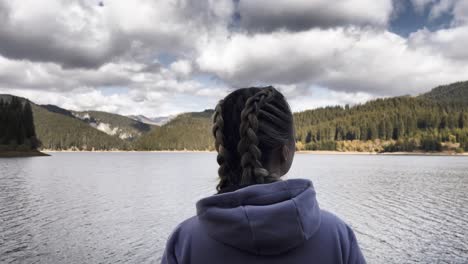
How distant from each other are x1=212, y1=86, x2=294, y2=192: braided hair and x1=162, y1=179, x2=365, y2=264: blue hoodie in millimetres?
173

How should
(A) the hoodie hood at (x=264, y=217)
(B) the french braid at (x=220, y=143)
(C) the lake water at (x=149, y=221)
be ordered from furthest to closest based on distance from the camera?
(C) the lake water at (x=149, y=221)
(B) the french braid at (x=220, y=143)
(A) the hoodie hood at (x=264, y=217)

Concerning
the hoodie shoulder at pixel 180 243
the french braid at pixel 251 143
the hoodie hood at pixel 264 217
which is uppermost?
the french braid at pixel 251 143

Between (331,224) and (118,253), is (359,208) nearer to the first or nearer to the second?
(118,253)

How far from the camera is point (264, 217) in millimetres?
2146

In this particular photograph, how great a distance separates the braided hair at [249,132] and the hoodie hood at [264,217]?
0.16 meters

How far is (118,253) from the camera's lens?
17.7 metres

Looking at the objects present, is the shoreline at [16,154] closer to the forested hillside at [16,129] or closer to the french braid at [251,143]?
the forested hillside at [16,129]

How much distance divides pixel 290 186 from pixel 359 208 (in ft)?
101

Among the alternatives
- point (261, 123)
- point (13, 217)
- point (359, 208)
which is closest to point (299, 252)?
point (261, 123)

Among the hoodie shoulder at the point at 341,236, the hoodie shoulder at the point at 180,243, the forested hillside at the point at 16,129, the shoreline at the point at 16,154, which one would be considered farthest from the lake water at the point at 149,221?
the shoreline at the point at 16,154

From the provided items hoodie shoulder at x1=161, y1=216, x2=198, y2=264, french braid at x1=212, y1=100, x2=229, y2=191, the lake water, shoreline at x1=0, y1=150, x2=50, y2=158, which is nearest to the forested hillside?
shoreline at x1=0, y1=150, x2=50, y2=158

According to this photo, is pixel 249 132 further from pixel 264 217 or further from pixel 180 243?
pixel 180 243

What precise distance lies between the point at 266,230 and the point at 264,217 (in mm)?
70

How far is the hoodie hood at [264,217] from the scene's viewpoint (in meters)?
2.15
